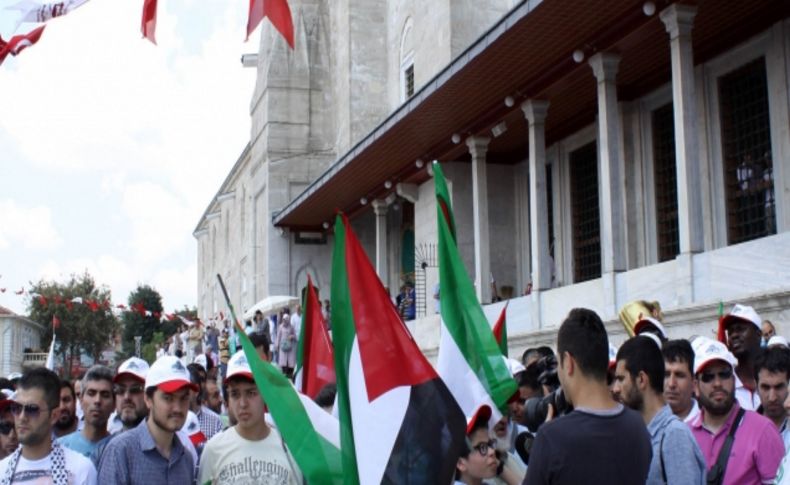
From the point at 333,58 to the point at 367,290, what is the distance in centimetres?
3394

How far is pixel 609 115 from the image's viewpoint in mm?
16625

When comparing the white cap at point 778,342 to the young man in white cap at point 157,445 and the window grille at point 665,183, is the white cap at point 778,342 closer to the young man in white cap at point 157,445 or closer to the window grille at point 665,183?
the young man in white cap at point 157,445

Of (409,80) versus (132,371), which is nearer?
(132,371)

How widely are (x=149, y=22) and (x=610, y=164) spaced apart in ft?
30.6

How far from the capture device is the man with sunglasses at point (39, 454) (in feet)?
16.4

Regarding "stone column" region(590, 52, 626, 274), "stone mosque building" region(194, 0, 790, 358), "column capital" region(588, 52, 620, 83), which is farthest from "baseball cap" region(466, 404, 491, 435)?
"column capital" region(588, 52, 620, 83)

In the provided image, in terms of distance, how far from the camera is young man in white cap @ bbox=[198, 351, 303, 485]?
16.4ft

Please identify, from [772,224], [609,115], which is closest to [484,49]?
[609,115]

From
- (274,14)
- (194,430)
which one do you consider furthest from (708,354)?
(274,14)

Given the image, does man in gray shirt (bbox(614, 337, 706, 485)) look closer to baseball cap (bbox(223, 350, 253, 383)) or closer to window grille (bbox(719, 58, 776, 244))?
baseball cap (bbox(223, 350, 253, 383))

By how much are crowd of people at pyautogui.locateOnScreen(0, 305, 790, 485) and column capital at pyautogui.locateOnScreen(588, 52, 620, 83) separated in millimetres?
10440

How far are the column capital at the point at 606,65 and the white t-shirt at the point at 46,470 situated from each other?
1300 cm

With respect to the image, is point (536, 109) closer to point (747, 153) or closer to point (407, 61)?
point (747, 153)

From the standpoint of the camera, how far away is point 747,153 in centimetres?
1698
